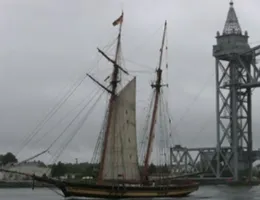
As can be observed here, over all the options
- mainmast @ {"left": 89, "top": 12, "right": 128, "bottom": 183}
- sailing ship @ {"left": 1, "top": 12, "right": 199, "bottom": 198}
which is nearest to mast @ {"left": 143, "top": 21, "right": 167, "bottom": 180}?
sailing ship @ {"left": 1, "top": 12, "right": 199, "bottom": 198}

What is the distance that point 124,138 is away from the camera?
8544 cm

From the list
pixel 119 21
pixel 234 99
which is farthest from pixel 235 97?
pixel 119 21

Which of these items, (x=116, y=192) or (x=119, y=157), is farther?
(x=119, y=157)

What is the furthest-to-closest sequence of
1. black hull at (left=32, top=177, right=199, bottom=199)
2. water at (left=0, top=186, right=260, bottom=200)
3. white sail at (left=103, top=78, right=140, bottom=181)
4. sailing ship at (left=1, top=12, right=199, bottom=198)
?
water at (left=0, top=186, right=260, bottom=200), white sail at (left=103, top=78, right=140, bottom=181), sailing ship at (left=1, top=12, right=199, bottom=198), black hull at (left=32, top=177, right=199, bottom=199)

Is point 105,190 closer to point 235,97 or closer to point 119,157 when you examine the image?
point 119,157

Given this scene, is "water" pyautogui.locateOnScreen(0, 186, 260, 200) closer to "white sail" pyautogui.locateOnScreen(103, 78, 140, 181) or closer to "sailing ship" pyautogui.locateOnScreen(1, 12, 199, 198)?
"sailing ship" pyautogui.locateOnScreen(1, 12, 199, 198)

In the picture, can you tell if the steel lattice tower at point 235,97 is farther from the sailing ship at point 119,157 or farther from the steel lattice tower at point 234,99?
the sailing ship at point 119,157

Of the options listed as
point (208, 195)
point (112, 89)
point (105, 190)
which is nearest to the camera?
point (105, 190)

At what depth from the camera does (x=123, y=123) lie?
85.9m

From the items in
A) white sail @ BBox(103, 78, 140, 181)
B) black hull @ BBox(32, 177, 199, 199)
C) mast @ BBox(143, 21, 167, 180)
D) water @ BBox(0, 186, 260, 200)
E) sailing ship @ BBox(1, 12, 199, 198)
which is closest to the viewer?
black hull @ BBox(32, 177, 199, 199)

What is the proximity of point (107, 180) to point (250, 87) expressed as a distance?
6905 centimetres

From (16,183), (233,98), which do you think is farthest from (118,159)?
(16,183)

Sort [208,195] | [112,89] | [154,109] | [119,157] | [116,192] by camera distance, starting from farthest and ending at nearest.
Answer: [208,195] → [154,109] → [112,89] → [119,157] → [116,192]

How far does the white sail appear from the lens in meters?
84.6
